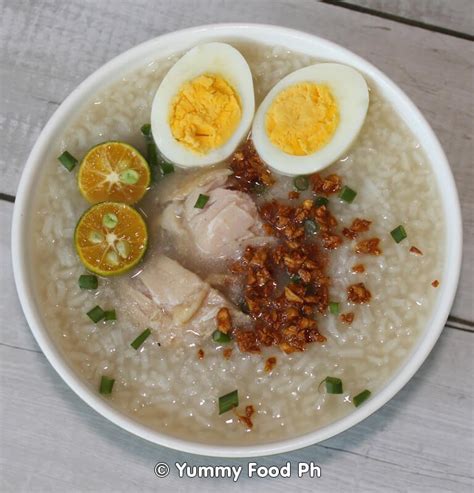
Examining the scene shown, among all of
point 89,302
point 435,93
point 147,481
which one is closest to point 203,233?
point 89,302

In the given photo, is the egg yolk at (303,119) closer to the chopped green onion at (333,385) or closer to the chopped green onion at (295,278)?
the chopped green onion at (295,278)

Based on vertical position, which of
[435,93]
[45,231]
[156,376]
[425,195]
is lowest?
[156,376]

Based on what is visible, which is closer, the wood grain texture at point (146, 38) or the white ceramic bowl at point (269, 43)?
the white ceramic bowl at point (269, 43)

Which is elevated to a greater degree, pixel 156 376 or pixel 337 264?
pixel 337 264

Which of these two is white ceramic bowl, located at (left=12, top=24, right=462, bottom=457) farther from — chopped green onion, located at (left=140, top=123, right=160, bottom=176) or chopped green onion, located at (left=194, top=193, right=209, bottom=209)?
chopped green onion, located at (left=194, top=193, right=209, bottom=209)

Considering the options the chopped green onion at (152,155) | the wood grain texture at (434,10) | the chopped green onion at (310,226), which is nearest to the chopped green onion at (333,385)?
the chopped green onion at (310,226)

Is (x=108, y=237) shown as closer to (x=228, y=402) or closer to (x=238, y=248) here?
(x=238, y=248)

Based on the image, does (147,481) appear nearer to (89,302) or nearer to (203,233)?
(89,302)

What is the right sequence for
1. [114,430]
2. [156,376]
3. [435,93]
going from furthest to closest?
[435,93] → [114,430] → [156,376]
